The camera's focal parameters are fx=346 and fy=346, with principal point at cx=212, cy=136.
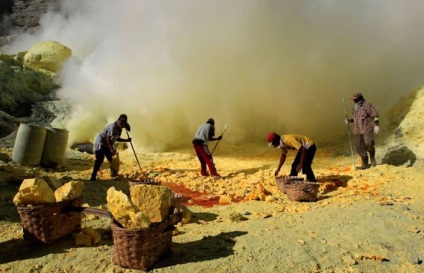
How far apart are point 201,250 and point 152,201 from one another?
685 mm

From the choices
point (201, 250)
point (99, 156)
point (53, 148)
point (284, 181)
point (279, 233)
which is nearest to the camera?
point (201, 250)

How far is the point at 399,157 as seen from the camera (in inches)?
287

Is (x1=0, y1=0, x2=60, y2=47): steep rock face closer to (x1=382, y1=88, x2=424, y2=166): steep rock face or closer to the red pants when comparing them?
the red pants

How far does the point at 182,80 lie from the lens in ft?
43.1

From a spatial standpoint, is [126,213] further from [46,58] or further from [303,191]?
[46,58]

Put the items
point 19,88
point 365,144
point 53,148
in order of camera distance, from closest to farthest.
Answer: point 365,144 → point 53,148 → point 19,88

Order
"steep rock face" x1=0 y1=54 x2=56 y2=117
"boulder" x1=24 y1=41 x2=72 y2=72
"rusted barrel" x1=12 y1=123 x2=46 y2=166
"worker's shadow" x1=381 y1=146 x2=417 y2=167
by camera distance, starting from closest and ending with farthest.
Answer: "worker's shadow" x1=381 y1=146 x2=417 y2=167
"rusted barrel" x1=12 y1=123 x2=46 y2=166
"steep rock face" x1=0 y1=54 x2=56 y2=117
"boulder" x1=24 y1=41 x2=72 y2=72

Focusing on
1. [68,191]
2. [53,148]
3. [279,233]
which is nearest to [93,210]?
[68,191]

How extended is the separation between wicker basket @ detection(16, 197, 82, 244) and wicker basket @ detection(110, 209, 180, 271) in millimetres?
858

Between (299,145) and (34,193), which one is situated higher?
(299,145)

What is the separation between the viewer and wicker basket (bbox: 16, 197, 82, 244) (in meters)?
3.32

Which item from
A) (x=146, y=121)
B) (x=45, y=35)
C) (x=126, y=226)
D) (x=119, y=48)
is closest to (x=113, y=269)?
(x=126, y=226)

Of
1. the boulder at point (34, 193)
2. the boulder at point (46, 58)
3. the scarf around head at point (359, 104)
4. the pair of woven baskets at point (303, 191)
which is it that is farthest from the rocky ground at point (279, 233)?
the boulder at point (46, 58)

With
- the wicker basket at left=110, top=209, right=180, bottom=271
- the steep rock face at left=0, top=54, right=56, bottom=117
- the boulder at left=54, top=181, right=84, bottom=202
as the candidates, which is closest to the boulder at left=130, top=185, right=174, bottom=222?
the wicker basket at left=110, top=209, right=180, bottom=271
